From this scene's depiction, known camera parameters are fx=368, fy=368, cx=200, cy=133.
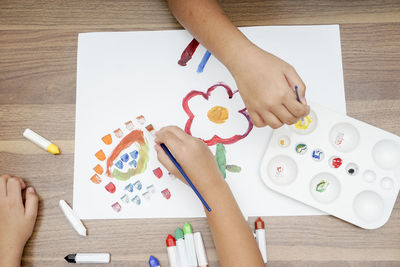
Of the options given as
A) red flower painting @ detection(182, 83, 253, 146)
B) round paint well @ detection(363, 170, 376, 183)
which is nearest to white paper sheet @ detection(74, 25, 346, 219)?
red flower painting @ detection(182, 83, 253, 146)

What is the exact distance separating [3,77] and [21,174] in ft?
0.64

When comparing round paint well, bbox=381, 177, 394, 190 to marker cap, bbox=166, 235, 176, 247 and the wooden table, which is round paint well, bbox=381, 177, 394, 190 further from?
marker cap, bbox=166, 235, 176, 247

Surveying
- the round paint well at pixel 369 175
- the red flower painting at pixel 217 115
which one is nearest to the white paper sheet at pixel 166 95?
the red flower painting at pixel 217 115

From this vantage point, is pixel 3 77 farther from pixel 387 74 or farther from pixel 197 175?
pixel 387 74

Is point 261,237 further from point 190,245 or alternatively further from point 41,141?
point 41,141

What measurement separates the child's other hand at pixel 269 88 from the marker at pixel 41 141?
1.18ft

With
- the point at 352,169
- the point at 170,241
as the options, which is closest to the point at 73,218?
the point at 170,241

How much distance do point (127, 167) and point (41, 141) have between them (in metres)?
0.17

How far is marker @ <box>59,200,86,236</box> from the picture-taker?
2.16 ft

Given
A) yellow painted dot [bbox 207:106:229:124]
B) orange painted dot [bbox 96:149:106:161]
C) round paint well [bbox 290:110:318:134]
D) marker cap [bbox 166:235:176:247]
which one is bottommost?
marker cap [bbox 166:235:176:247]

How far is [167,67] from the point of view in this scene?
0.71 metres

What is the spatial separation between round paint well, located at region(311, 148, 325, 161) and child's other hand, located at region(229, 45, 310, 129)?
11 centimetres

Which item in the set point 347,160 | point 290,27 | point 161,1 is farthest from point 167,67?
point 347,160

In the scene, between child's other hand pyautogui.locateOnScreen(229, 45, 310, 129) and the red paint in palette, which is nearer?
child's other hand pyautogui.locateOnScreen(229, 45, 310, 129)
